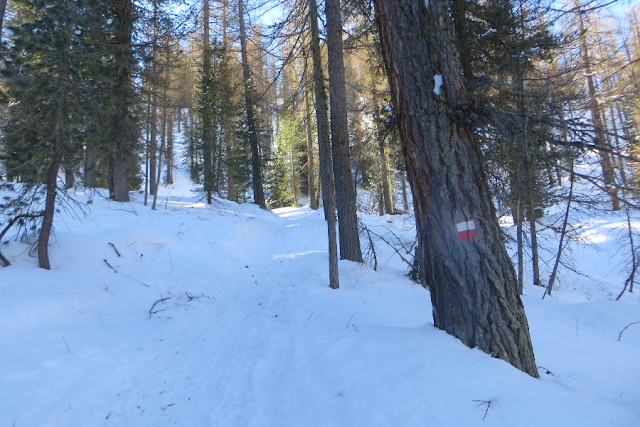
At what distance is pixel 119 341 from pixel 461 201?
15.6 feet

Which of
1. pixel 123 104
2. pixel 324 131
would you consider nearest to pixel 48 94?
pixel 324 131

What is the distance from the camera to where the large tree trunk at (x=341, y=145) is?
654 cm

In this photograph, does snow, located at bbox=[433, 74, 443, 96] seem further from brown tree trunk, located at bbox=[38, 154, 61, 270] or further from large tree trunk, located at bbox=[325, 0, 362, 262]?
brown tree trunk, located at bbox=[38, 154, 61, 270]

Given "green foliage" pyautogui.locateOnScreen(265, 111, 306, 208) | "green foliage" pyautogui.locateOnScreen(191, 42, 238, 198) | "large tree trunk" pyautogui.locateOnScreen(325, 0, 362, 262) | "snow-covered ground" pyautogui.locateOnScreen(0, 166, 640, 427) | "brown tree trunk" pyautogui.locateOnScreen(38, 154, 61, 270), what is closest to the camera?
"snow-covered ground" pyautogui.locateOnScreen(0, 166, 640, 427)

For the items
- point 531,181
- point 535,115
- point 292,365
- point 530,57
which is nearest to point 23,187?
point 292,365

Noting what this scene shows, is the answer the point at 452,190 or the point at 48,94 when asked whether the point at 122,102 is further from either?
the point at 452,190

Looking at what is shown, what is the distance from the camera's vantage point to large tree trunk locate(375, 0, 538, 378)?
9.29 feet

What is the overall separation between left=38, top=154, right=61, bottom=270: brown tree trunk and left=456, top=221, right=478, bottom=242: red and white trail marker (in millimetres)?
6619

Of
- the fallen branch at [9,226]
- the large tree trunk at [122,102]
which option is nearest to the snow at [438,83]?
the fallen branch at [9,226]

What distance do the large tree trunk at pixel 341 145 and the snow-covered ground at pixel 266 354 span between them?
2.49 feet

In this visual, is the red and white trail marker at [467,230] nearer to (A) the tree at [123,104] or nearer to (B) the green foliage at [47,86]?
(B) the green foliage at [47,86]

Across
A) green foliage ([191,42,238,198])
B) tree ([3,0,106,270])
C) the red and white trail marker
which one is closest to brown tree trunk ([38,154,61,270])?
tree ([3,0,106,270])

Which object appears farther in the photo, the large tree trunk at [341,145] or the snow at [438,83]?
the large tree trunk at [341,145]

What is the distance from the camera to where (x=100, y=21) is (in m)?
6.02
